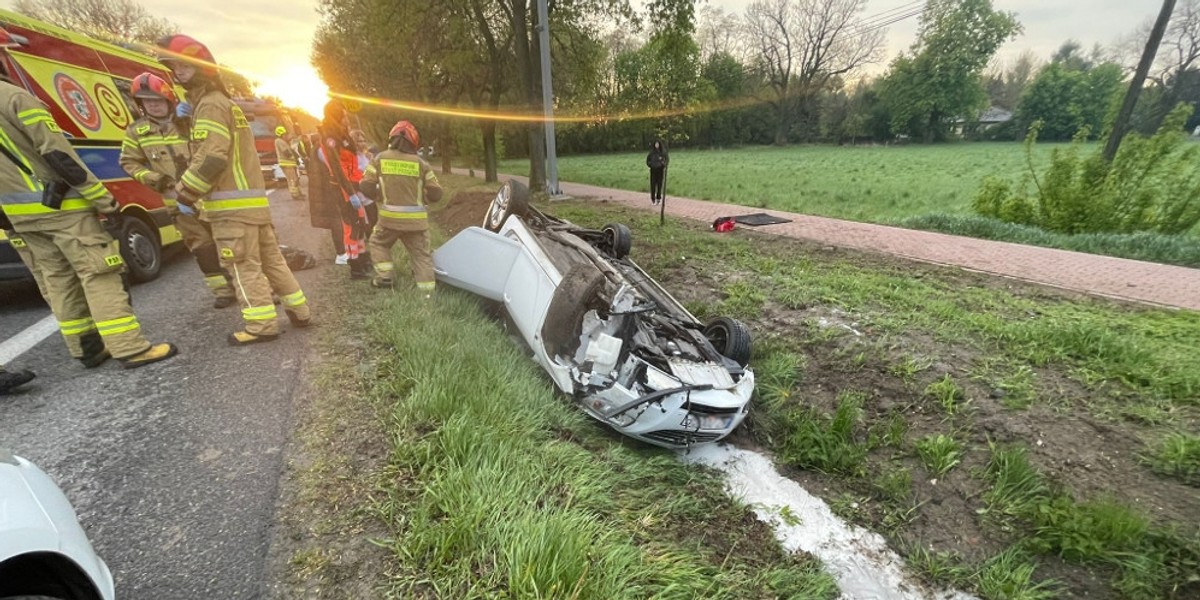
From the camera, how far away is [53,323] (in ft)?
12.5

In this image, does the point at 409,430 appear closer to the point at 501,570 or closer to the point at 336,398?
the point at 336,398

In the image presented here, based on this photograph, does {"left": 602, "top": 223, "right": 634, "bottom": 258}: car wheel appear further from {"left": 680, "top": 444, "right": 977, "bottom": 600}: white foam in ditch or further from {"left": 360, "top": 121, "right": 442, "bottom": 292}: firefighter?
{"left": 680, "top": 444, "right": 977, "bottom": 600}: white foam in ditch

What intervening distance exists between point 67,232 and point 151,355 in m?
0.85

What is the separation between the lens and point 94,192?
293 cm

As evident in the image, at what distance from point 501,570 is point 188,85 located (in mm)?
3566

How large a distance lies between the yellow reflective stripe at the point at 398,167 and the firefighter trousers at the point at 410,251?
1.61 ft

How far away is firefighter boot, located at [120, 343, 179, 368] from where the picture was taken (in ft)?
10.2

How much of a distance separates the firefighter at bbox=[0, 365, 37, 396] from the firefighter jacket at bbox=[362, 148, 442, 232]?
237 cm

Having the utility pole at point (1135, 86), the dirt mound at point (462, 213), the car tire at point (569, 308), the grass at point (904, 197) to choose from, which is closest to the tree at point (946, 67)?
the grass at point (904, 197)

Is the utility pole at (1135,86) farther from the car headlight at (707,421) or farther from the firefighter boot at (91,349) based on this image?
the firefighter boot at (91,349)

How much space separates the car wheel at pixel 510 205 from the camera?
4.54 metres

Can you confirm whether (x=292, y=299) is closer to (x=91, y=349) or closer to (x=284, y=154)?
(x=91, y=349)

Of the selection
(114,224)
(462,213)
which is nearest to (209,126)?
(114,224)

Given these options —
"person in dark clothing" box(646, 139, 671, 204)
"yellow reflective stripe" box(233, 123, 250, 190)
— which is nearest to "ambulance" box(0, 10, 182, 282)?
"yellow reflective stripe" box(233, 123, 250, 190)
